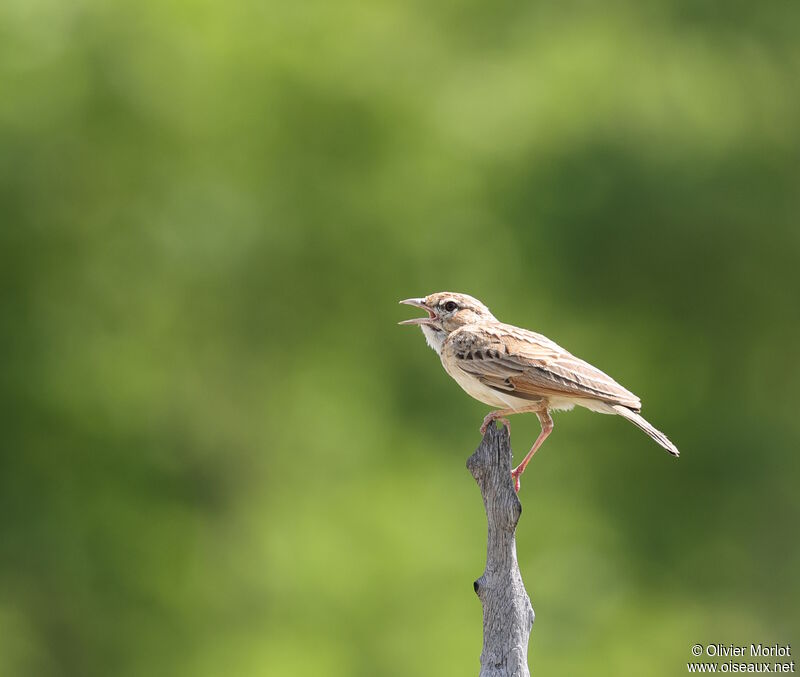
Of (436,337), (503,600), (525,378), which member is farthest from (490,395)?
(503,600)

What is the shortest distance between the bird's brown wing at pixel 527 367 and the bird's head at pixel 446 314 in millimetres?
355

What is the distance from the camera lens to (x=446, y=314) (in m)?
7.28

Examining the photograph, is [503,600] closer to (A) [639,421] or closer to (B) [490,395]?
(A) [639,421]

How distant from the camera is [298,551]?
1419cm

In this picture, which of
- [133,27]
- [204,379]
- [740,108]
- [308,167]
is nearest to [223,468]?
[204,379]

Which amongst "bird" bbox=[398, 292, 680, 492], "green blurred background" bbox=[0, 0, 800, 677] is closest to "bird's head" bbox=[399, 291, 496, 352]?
"bird" bbox=[398, 292, 680, 492]

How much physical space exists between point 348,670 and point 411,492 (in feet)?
8.01

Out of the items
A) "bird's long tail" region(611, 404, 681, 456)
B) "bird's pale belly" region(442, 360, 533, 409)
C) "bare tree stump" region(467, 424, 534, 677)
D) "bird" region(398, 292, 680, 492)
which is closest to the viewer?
"bare tree stump" region(467, 424, 534, 677)

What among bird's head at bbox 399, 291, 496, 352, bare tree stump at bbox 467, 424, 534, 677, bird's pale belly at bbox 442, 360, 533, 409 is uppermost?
bird's head at bbox 399, 291, 496, 352

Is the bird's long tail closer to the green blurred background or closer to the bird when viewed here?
the bird

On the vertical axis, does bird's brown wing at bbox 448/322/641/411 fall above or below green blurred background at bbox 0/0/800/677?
below

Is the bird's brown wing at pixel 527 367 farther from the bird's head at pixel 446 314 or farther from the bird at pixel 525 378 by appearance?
the bird's head at pixel 446 314

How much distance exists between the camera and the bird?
5992mm

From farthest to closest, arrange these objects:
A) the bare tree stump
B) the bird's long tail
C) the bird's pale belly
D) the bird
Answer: the bird's pale belly, the bird, the bird's long tail, the bare tree stump
